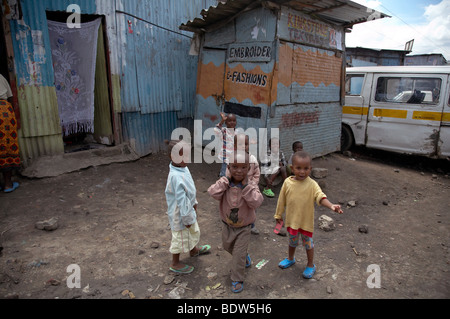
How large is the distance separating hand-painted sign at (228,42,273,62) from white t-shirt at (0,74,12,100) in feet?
11.3

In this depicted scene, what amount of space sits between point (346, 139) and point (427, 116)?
174 cm

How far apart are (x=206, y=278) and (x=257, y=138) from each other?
275 centimetres

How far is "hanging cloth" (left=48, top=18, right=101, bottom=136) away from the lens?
503 centimetres

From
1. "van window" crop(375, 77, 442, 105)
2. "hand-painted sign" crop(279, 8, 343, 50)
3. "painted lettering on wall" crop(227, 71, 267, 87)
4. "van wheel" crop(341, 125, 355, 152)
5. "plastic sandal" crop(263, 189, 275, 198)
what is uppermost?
"hand-painted sign" crop(279, 8, 343, 50)

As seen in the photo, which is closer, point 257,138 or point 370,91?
point 257,138

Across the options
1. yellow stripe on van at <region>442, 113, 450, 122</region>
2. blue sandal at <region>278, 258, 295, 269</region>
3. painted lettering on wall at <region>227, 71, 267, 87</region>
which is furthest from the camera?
yellow stripe on van at <region>442, 113, 450, 122</region>

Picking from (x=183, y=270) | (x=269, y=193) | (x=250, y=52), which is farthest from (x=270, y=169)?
(x=183, y=270)

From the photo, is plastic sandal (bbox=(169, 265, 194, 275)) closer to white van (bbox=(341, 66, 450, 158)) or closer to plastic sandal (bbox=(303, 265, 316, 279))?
plastic sandal (bbox=(303, 265, 316, 279))

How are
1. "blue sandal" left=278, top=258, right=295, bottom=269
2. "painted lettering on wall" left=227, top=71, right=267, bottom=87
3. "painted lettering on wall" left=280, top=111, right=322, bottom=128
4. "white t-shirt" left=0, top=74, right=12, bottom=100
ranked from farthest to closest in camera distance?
"painted lettering on wall" left=280, top=111, right=322, bottom=128
"painted lettering on wall" left=227, top=71, right=267, bottom=87
"white t-shirt" left=0, top=74, right=12, bottom=100
"blue sandal" left=278, top=258, right=295, bottom=269

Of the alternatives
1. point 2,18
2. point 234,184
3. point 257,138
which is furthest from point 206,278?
point 2,18

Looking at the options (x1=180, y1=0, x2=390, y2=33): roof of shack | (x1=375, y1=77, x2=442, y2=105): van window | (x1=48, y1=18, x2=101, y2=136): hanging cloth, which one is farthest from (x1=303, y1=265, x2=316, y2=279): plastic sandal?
(x1=375, y1=77, x2=442, y2=105): van window

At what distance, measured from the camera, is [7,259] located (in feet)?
9.16

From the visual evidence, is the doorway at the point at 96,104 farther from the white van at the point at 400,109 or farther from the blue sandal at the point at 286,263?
the white van at the point at 400,109
